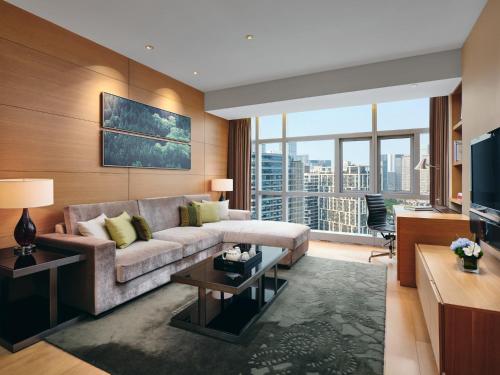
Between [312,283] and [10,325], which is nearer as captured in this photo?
[10,325]

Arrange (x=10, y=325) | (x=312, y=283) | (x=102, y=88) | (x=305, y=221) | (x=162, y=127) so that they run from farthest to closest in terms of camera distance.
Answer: (x=305, y=221), (x=162, y=127), (x=102, y=88), (x=312, y=283), (x=10, y=325)

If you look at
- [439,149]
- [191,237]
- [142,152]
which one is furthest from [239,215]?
[439,149]

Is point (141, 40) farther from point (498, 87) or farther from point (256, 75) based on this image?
point (498, 87)

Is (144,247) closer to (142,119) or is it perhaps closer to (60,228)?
(60,228)

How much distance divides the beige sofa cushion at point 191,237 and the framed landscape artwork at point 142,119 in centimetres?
149

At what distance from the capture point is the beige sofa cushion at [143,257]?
2592mm

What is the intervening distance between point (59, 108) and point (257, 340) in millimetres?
3080

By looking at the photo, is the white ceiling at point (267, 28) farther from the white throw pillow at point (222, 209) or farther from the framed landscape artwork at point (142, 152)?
the white throw pillow at point (222, 209)

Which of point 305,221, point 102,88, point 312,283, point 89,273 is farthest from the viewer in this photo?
point 305,221

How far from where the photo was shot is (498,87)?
2.31m

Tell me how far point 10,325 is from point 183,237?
1735mm

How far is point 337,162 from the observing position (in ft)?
17.9

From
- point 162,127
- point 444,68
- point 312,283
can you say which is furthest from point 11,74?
point 444,68

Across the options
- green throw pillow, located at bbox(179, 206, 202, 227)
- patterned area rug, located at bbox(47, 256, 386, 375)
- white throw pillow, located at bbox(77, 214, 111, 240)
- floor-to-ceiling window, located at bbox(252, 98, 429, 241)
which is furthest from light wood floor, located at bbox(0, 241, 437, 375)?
floor-to-ceiling window, located at bbox(252, 98, 429, 241)
